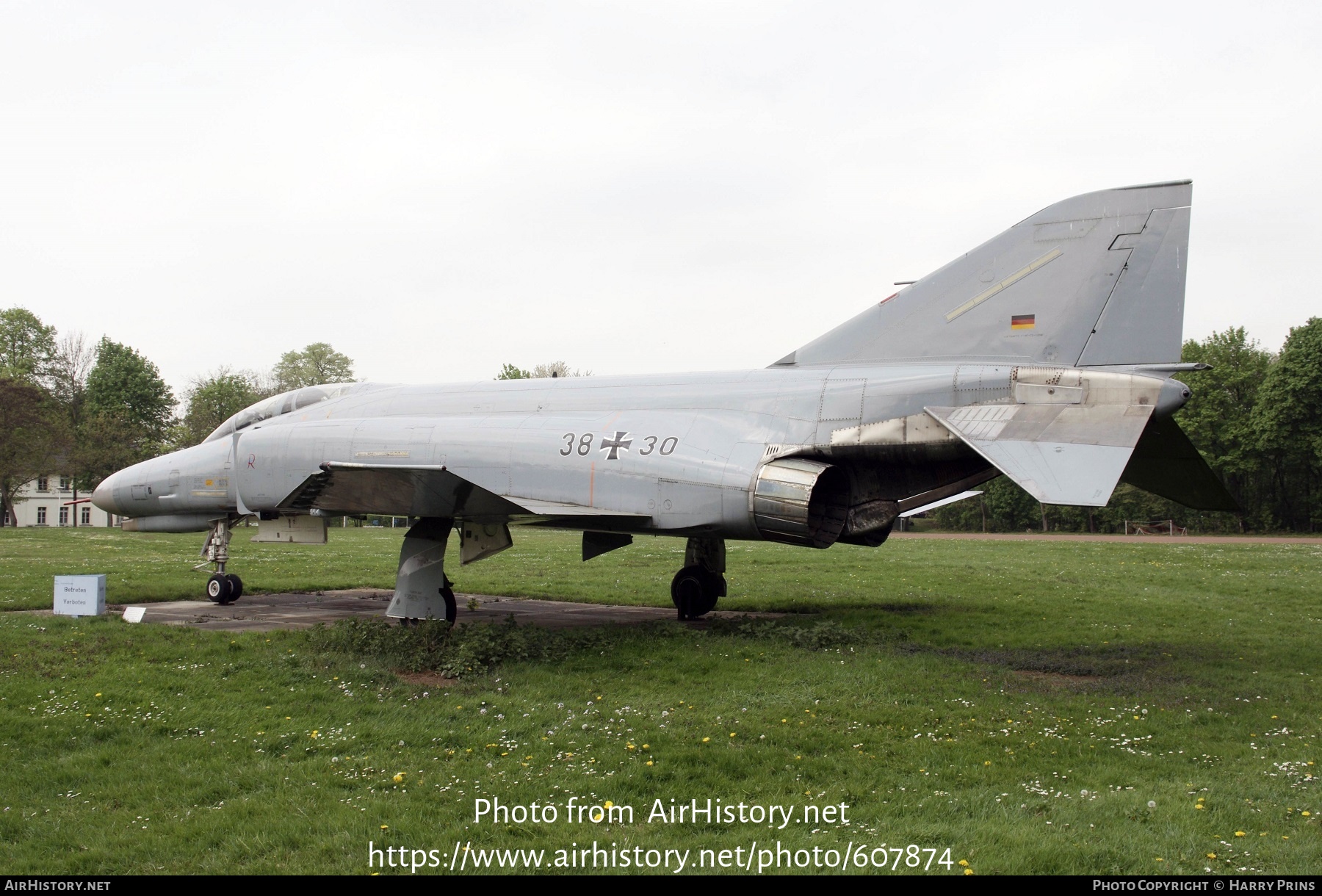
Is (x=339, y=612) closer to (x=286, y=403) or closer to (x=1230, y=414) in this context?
(x=286, y=403)

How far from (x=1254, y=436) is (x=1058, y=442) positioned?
46.0 metres

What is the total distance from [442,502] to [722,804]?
6093 mm

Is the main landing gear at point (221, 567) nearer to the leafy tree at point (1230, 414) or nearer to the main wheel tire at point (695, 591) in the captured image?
the main wheel tire at point (695, 591)

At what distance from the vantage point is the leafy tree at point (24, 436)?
39.5m

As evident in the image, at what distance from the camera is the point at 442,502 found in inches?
407

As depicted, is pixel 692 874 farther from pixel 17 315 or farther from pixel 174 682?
pixel 17 315

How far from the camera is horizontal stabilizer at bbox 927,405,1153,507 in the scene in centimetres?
744

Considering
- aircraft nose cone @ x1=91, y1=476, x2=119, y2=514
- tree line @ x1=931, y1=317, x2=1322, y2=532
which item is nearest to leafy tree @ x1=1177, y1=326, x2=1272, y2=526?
tree line @ x1=931, y1=317, x2=1322, y2=532

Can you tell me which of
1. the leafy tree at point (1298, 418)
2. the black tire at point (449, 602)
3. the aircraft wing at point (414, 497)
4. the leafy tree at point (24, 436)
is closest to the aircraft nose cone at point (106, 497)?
the aircraft wing at point (414, 497)

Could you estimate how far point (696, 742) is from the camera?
6234mm

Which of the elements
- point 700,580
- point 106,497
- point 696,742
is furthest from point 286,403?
point 696,742

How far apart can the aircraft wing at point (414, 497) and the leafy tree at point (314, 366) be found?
65.4 m
